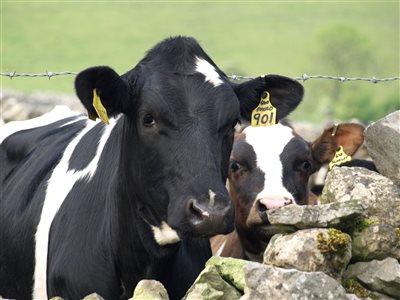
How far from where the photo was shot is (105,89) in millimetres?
5816

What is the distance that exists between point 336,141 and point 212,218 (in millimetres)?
3834

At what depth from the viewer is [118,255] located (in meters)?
6.18

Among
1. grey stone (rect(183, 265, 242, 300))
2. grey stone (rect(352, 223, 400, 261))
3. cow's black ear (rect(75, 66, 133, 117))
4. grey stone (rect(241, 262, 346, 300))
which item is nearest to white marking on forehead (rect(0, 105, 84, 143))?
cow's black ear (rect(75, 66, 133, 117))

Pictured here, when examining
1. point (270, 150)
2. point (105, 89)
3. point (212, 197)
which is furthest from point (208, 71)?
point (270, 150)

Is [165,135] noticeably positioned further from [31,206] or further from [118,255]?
[31,206]

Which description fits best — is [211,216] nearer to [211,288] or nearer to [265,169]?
[211,288]

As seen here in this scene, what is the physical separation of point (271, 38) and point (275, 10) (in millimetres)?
10443

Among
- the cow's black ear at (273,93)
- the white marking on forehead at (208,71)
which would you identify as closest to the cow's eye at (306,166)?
the cow's black ear at (273,93)

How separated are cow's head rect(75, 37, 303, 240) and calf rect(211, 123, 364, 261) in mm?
1815

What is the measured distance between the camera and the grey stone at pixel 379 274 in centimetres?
520

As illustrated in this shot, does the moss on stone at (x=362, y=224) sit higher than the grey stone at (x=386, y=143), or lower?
lower

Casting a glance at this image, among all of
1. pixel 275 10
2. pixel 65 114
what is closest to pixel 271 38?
pixel 275 10

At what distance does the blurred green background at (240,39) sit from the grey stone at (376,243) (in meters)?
55.3

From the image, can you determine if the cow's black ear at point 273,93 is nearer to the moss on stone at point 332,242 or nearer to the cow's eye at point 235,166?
the moss on stone at point 332,242
